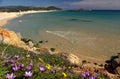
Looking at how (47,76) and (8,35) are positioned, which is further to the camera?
(8,35)

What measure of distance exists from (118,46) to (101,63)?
21.3ft

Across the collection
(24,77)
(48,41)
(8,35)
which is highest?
(24,77)

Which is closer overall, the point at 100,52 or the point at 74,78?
the point at 74,78

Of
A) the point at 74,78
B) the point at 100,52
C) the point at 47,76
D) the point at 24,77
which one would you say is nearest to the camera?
the point at 24,77

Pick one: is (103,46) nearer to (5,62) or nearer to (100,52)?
(100,52)

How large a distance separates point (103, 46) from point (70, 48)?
3500 millimetres

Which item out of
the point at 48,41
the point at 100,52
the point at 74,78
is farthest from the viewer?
the point at 48,41

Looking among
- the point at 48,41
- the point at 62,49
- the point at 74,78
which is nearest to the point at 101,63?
the point at 62,49

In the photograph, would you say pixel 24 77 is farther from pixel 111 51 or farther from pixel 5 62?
pixel 111 51

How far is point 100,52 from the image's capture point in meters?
22.7

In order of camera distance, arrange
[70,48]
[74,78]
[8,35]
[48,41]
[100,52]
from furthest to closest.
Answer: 1. [48,41]
2. [70,48]
3. [100,52]
4. [8,35]
5. [74,78]

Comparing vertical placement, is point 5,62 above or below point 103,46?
above

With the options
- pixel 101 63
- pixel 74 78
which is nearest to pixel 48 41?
pixel 101 63

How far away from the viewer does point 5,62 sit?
14.5 ft
